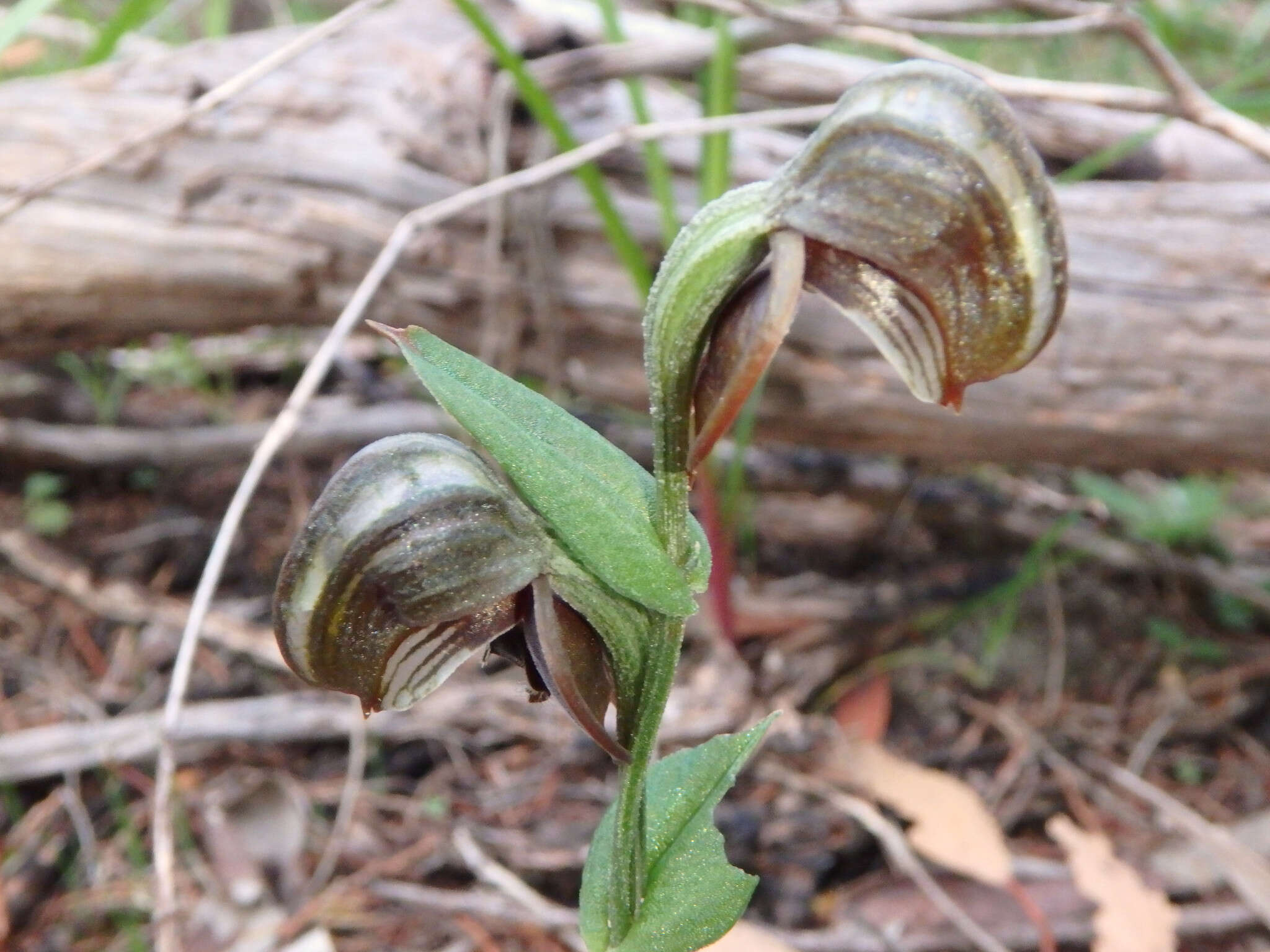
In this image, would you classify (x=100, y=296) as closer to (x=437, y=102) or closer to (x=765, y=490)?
(x=437, y=102)

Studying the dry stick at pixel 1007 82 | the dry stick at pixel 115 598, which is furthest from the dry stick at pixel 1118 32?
the dry stick at pixel 115 598

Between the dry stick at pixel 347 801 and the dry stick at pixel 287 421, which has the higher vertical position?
the dry stick at pixel 287 421

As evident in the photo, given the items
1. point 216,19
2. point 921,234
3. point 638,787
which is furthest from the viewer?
point 216,19

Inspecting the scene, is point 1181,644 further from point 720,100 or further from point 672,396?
point 672,396

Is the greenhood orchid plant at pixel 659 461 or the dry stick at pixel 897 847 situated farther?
the dry stick at pixel 897 847

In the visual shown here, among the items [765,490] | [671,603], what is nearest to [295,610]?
[671,603]

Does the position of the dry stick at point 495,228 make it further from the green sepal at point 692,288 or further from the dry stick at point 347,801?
the green sepal at point 692,288

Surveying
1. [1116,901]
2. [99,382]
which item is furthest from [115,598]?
[1116,901]
